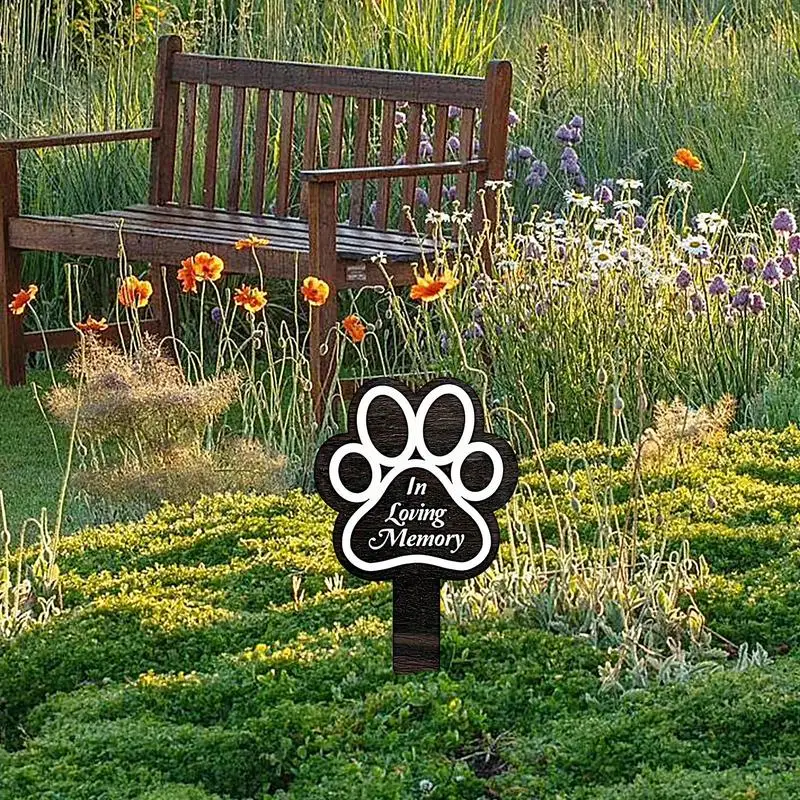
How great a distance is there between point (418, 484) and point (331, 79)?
12.2 ft

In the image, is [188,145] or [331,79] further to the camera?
[188,145]

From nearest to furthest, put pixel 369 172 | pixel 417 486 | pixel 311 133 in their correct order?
1. pixel 417 486
2. pixel 369 172
3. pixel 311 133

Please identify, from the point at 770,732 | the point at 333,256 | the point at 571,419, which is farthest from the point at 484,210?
the point at 770,732

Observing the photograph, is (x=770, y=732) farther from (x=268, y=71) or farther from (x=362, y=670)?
(x=268, y=71)

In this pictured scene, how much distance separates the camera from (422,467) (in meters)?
3.03

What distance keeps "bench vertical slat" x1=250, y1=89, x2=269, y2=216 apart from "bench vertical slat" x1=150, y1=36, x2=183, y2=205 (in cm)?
44

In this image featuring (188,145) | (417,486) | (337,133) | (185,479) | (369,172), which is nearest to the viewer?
(417,486)

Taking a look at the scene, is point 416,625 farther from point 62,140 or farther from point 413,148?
point 62,140

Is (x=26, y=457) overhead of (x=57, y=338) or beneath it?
beneath

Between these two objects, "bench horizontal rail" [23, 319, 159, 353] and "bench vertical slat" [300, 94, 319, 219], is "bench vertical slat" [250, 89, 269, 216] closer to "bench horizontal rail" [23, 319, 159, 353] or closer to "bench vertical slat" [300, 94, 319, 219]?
"bench vertical slat" [300, 94, 319, 219]

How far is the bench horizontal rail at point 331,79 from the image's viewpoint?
19.8 ft

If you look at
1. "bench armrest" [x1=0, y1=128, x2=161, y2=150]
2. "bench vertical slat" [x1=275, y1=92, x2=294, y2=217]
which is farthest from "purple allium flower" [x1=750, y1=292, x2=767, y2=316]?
"bench armrest" [x1=0, y1=128, x2=161, y2=150]

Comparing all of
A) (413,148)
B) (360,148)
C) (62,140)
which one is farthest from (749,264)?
(62,140)

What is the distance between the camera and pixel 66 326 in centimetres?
738
